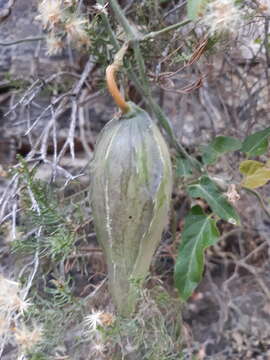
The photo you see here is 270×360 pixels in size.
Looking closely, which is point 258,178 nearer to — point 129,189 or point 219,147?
point 219,147

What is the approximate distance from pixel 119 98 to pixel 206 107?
96cm

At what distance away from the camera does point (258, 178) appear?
103cm

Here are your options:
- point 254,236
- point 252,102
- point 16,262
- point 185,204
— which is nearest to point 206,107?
point 252,102

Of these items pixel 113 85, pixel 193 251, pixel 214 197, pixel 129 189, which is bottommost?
pixel 193 251

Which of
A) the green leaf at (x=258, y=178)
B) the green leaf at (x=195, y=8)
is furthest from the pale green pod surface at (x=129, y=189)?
the green leaf at (x=258, y=178)

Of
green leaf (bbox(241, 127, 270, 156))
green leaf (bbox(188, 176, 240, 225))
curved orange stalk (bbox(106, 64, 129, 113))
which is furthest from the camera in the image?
green leaf (bbox(241, 127, 270, 156))

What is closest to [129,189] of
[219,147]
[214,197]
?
[214,197]

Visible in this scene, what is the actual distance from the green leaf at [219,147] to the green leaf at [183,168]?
8 cm

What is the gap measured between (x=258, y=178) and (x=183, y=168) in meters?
0.15

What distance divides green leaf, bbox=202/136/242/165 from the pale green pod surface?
13.6 inches

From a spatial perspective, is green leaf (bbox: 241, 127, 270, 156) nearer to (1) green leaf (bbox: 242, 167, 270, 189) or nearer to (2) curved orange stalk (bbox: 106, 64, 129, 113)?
(1) green leaf (bbox: 242, 167, 270, 189)

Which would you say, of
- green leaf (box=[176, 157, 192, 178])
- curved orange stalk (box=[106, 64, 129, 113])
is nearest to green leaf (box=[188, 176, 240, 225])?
green leaf (box=[176, 157, 192, 178])

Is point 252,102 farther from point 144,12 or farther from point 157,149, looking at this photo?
point 157,149

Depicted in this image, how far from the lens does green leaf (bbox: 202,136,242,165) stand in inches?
44.7
